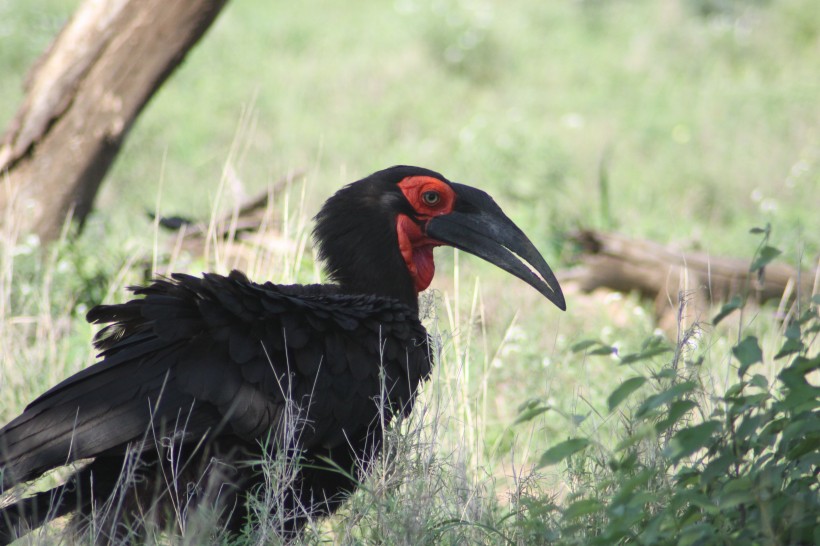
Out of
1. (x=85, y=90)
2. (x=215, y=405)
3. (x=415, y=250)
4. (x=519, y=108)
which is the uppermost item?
(x=519, y=108)

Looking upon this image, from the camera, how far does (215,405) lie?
3156 millimetres

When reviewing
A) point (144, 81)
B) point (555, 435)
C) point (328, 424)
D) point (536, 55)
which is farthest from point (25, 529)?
point (536, 55)

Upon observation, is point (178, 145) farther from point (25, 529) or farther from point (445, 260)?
point (25, 529)

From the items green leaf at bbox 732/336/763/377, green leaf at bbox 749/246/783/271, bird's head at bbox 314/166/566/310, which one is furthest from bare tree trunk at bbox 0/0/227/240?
green leaf at bbox 732/336/763/377

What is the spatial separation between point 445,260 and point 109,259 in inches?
98.2

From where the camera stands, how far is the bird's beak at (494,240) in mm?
3936

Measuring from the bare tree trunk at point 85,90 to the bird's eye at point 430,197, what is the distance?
2174 millimetres

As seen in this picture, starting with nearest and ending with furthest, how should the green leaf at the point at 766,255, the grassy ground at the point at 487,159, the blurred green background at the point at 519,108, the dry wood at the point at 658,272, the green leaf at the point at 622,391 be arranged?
1. the green leaf at the point at 622,391
2. the green leaf at the point at 766,255
3. the grassy ground at the point at 487,159
4. the dry wood at the point at 658,272
5. the blurred green background at the point at 519,108

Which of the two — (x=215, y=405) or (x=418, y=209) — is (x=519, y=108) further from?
(x=215, y=405)

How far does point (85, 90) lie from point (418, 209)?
2510 millimetres

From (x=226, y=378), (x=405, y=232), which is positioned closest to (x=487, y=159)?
(x=405, y=232)

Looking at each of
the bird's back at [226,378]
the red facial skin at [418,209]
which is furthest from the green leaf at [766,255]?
the red facial skin at [418,209]

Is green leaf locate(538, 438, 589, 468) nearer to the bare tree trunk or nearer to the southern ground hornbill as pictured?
the southern ground hornbill

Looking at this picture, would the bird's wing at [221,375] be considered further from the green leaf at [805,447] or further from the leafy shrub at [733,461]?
the green leaf at [805,447]
